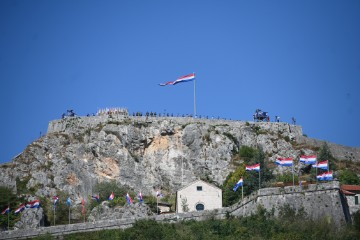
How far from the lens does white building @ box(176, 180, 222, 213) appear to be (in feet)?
270

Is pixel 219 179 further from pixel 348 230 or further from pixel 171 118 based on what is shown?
pixel 348 230

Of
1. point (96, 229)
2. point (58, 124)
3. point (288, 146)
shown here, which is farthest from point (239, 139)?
point (96, 229)

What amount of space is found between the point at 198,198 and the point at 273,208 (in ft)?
33.2

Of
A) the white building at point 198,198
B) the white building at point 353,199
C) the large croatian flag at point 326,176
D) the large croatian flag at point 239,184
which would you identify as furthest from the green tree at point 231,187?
the white building at point 353,199

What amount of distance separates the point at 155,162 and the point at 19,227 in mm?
21050

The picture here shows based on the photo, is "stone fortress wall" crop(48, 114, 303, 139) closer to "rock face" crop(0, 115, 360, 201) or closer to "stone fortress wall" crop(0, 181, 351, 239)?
"rock face" crop(0, 115, 360, 201)

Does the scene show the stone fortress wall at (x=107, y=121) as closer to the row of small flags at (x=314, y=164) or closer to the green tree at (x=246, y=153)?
the green tree at (x=246, y=153)

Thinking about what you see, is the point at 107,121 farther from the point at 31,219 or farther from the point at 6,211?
the point at 6,211

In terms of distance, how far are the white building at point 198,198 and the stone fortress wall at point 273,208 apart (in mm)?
4205

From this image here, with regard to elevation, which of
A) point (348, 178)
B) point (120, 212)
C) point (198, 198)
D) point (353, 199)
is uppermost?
point (348, 178)

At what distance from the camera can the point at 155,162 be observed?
98.2 m

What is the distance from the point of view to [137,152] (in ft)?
323

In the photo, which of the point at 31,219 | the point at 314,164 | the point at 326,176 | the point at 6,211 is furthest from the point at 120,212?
the point at 326,176

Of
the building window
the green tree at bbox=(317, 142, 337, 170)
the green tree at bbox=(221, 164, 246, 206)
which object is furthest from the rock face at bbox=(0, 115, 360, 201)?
the building window
